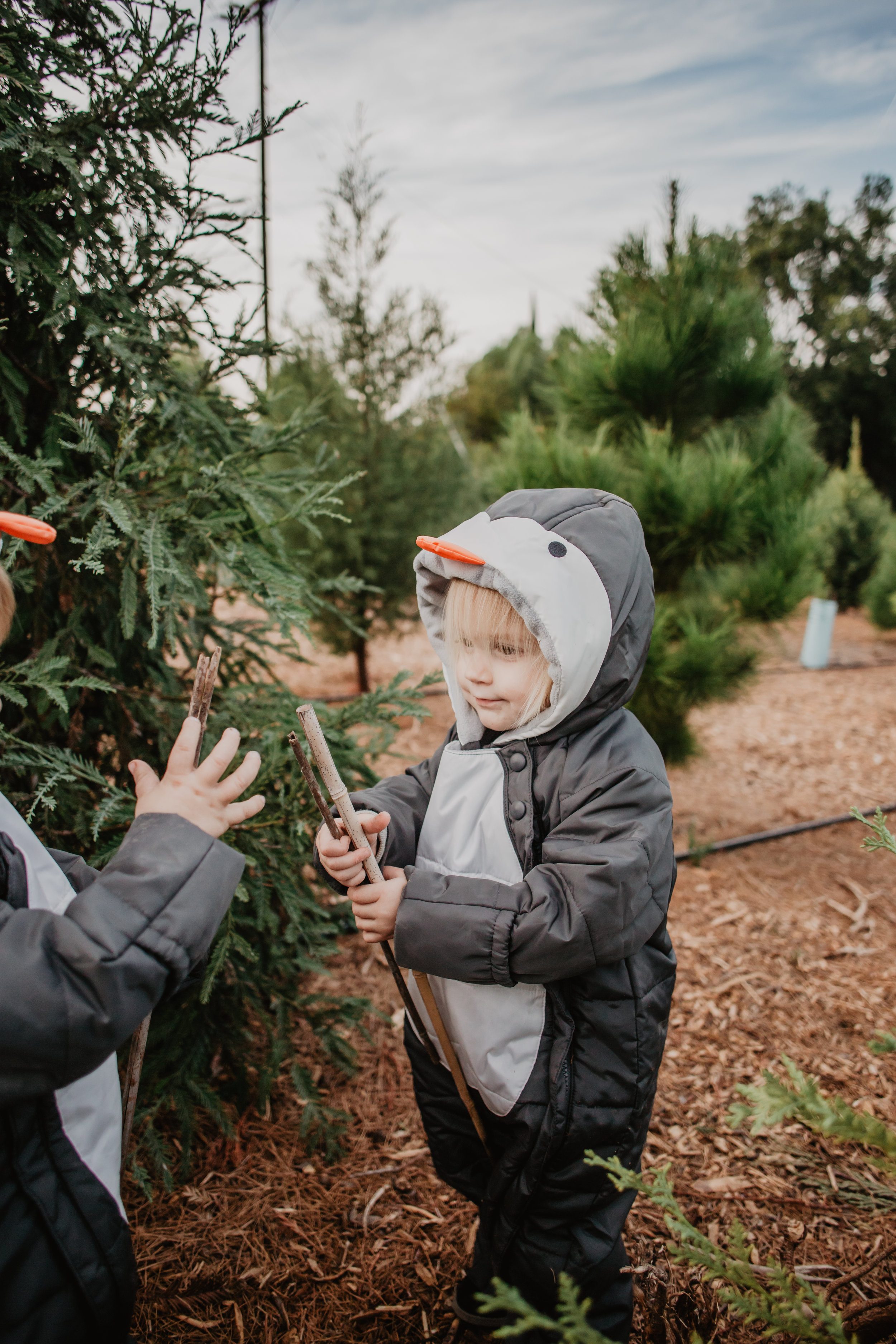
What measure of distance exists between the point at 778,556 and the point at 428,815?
10.9 feet

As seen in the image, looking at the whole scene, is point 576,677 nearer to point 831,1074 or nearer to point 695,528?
point 831,1074

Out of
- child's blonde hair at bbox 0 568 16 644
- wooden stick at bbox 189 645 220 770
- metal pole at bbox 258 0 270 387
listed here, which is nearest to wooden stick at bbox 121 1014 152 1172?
wooden stick at bbox 189 645 220 770

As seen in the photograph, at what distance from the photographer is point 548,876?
4.89ft

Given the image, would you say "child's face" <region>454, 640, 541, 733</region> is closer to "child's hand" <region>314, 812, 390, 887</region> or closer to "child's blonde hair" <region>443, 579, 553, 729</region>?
"child's blonde hair" <region>443, 579, 553, 729</region>

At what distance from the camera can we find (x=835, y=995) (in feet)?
10.9

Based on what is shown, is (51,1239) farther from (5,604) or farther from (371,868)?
(5,604)

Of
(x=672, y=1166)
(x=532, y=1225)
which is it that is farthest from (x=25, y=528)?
(x=672, y=1166)

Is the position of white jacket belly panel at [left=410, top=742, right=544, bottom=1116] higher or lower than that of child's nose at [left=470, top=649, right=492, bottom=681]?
lower

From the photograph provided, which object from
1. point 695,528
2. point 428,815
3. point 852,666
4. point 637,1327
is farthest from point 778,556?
point 852,666

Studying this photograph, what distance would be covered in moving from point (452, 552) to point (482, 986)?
93cm

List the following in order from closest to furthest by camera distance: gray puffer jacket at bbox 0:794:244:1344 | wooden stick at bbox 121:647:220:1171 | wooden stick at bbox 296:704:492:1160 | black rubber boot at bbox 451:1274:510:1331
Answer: gray puffer jacket at bbox 0:794:244:1344
wooden stick at bbox 121:647:220:1171
wooden stick at bbox 296:704:492:1160
black rubber boot at bbox 451:1274:510:1331

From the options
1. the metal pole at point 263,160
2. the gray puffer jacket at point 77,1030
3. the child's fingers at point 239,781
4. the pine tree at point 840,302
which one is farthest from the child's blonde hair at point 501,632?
the pine tree at point 840,302

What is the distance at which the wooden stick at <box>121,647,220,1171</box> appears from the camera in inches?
45.9

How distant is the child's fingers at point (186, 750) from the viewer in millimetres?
1197
